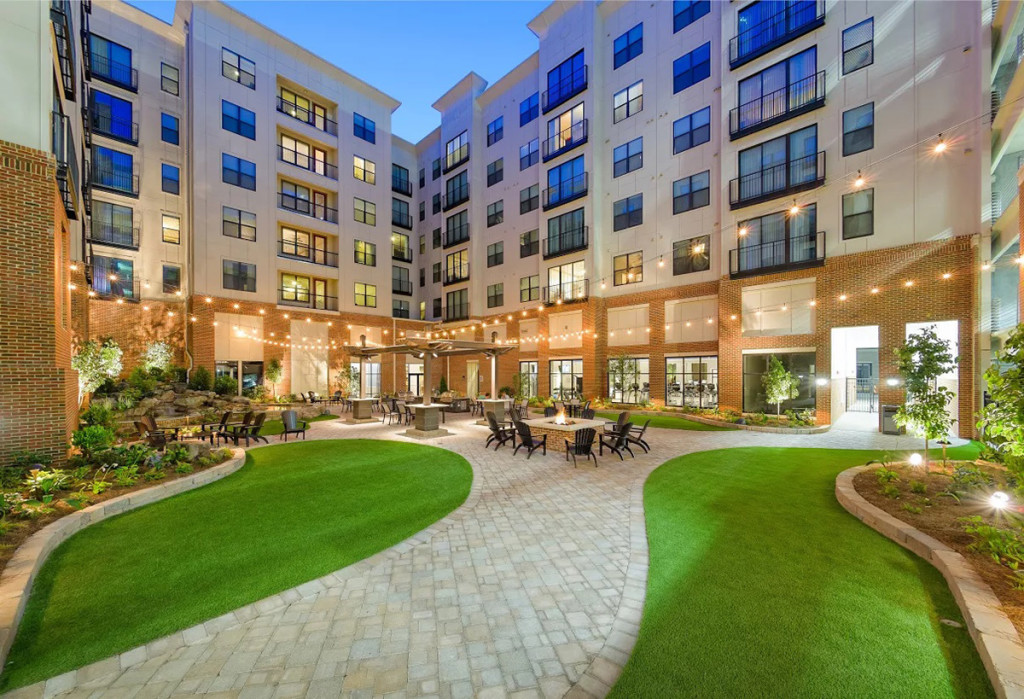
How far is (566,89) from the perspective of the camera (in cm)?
2309

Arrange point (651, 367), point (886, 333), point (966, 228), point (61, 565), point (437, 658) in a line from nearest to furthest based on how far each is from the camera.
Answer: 1. point (437, 658)
2. point (61, 565)
3. point (966, 228)
4. point (886, 333)
5. point (651, 367)

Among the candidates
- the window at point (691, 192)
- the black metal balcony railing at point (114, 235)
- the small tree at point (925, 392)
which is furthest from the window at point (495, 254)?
the small tree at point (925, 392)

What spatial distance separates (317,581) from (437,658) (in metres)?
1.82

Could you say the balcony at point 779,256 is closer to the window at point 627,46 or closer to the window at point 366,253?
the window at point 627,46

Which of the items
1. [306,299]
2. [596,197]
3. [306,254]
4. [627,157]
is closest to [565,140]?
[627,157]

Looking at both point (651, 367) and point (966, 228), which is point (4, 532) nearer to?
point (651, 367)

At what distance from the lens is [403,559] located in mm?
4691

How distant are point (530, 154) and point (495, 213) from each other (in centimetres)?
442

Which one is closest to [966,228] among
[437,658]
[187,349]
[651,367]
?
[651,367]

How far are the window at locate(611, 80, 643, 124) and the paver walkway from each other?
2178cm

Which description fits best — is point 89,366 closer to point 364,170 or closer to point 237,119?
point 237,119

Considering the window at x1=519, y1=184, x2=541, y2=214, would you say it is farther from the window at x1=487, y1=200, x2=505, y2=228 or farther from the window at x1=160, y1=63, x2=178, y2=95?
the window at x1=160, y1=63, x2=178, y2=95

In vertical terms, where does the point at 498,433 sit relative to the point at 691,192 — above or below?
below

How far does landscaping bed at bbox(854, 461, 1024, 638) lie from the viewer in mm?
3778
